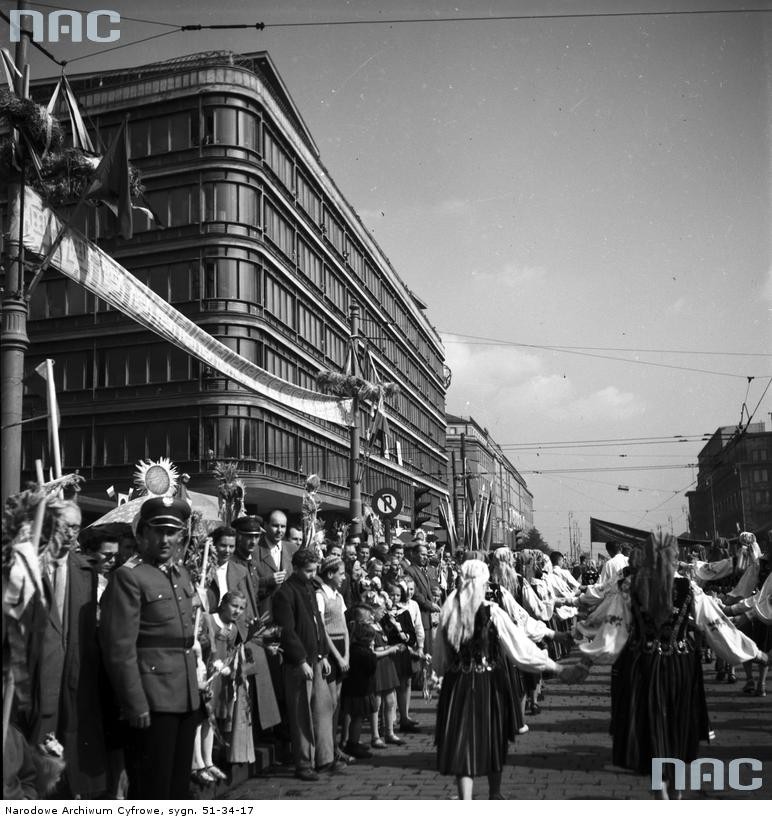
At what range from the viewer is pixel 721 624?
680cm

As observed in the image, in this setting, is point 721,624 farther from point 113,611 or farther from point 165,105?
point 165,105

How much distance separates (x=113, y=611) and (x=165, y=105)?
1323 inches

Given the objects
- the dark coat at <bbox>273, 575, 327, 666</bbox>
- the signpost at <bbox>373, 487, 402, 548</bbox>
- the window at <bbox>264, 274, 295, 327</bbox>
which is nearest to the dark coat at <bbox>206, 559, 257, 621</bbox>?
the dark coat at <bbox>273, 575, 327, 666</bbox>

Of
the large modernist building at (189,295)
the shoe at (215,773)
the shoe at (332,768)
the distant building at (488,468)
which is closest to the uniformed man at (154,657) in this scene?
the shoe at (215,773)

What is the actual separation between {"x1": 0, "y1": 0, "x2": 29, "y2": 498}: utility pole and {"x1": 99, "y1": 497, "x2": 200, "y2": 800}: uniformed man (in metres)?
1.83

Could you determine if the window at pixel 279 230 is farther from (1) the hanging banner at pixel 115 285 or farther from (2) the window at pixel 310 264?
(1) the hanging banner at pixel 115 285

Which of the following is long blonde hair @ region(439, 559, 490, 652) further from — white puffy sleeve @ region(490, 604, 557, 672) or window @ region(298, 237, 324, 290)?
window @ region(298, 237, 324, 290)

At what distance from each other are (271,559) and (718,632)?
4.22m

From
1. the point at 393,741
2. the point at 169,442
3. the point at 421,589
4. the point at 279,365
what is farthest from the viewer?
the point at 279,365

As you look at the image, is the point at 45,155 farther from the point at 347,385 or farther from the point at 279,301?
the point at 279,301

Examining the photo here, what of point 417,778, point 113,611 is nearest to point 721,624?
point 417,778

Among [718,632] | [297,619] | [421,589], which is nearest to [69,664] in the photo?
[297,619]

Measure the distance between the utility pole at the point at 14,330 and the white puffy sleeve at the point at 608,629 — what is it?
4230 mm

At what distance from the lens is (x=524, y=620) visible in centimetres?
722
